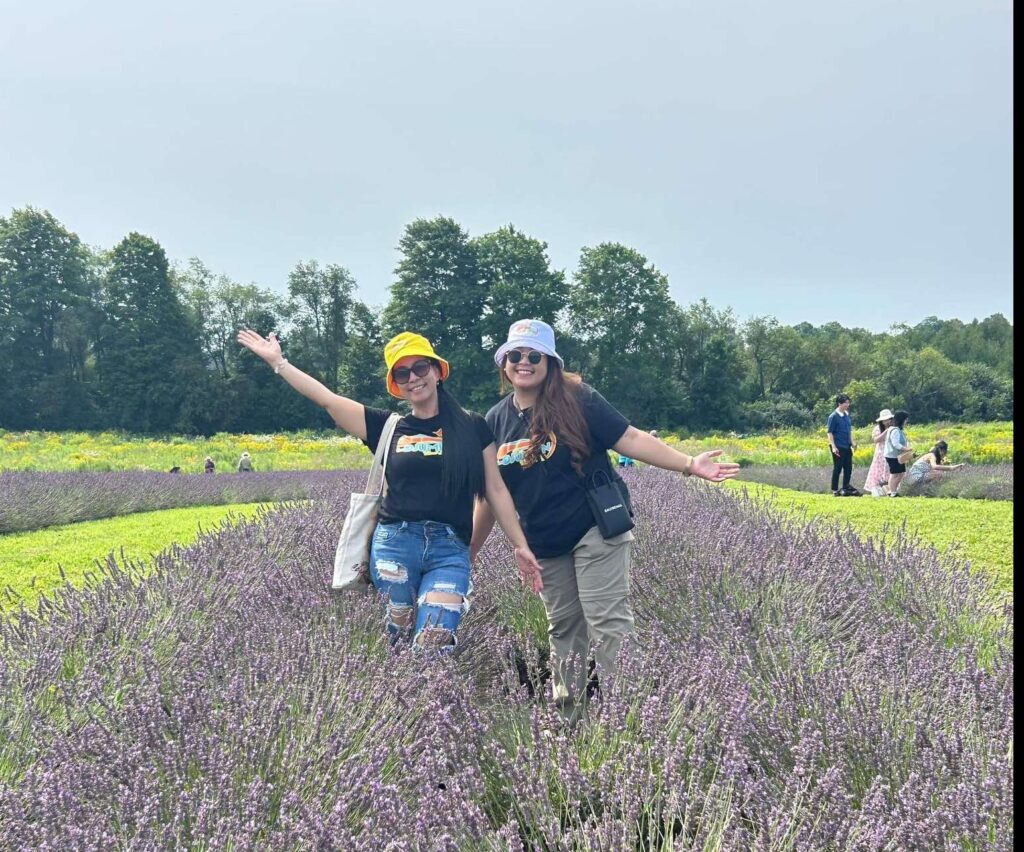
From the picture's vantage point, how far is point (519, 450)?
2609 millimetres

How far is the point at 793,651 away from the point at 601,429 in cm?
101

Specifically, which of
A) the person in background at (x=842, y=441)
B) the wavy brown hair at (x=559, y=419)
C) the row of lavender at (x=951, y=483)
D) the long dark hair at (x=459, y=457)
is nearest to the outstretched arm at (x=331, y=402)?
the long dark hair at (x=459, y=457)

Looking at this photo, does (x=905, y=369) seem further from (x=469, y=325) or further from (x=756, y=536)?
(x=756, y=536)

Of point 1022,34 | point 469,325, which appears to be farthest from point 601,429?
point 469,325

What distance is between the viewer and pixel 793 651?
2.11 m

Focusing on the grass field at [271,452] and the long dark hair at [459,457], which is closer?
the long dark hair at [459,457]

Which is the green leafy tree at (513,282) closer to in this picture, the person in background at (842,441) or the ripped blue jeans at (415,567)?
the person in background at (842,441)

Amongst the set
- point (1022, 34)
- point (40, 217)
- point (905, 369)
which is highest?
point (40, 217)

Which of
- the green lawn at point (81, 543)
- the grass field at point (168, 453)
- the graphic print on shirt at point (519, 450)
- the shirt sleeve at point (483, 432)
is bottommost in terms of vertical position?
the green lawn at point (81, 543)

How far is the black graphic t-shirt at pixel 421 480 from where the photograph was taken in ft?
8.47

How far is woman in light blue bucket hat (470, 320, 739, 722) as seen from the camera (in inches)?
99.8

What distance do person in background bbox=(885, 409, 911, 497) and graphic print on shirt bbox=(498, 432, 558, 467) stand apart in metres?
8.54

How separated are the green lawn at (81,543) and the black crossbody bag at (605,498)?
3.48 m

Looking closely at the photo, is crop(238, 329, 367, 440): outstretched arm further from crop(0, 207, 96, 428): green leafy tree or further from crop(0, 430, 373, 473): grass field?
crop(0, 207, 96, 428): green leafy tree
